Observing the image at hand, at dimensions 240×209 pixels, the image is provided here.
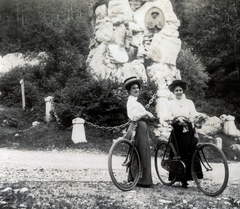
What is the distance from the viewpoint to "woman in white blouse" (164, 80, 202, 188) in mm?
4555

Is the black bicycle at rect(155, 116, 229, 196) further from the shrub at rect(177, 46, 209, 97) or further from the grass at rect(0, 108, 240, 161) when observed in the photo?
the shrub at rect(177, 46, 209, 97)

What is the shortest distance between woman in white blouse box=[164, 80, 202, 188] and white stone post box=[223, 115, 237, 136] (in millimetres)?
1868

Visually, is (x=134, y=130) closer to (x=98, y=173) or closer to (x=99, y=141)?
(x=98, y=173)

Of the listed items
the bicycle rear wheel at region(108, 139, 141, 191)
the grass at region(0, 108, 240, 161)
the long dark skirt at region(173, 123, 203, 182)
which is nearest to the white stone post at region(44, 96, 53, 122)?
the grass at region(0, 108, 240, 161)

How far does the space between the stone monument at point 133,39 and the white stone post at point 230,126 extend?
2.80m

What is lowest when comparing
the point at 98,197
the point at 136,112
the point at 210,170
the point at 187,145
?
the point at 98,197

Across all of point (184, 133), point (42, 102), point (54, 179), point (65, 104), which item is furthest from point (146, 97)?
point (54, 179)

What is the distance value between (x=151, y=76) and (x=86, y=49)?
1970 mm

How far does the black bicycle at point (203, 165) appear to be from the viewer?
417cm

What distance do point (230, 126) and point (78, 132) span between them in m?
2.91

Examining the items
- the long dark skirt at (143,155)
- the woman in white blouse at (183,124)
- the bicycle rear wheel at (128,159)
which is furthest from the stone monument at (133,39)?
the bicycle rear wheel at (128,159)

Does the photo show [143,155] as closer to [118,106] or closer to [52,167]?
[52,167]

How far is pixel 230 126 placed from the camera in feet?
21.1

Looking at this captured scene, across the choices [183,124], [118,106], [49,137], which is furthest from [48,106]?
[183,124]
